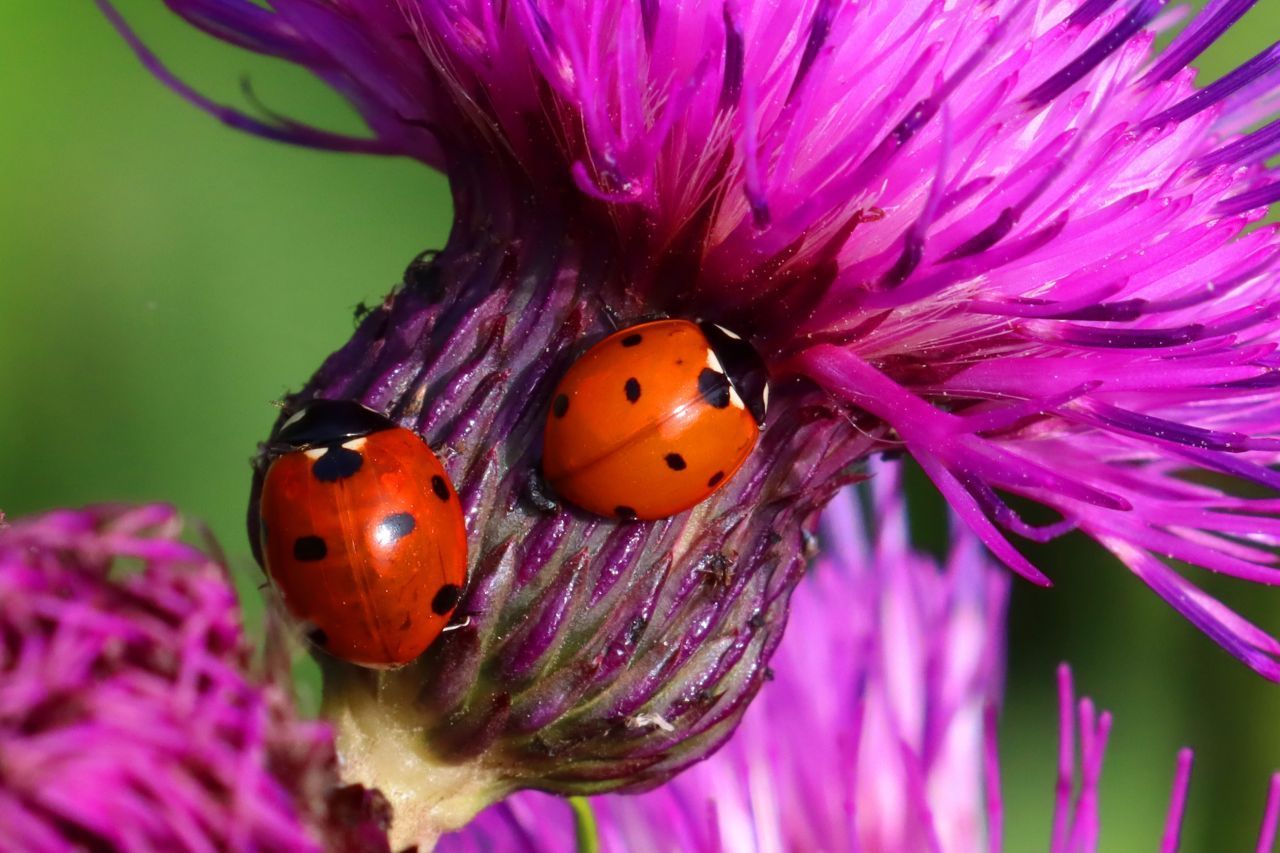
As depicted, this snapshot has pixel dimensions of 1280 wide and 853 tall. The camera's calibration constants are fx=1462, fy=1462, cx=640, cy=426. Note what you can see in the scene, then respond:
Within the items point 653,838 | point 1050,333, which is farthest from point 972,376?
point 653,838

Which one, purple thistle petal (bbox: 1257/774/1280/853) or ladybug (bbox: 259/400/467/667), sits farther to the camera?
purple thistle petal (bbox: 1257/774/1280/853)

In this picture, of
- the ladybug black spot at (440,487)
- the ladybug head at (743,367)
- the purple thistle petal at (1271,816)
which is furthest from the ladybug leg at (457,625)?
the purple thistle petal at (1271,816)

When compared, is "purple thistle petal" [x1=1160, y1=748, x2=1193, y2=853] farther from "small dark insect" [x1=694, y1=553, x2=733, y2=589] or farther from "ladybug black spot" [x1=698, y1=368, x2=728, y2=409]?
"ladybug black spot" [x1=698, y1=368, x2=728, y2=409]

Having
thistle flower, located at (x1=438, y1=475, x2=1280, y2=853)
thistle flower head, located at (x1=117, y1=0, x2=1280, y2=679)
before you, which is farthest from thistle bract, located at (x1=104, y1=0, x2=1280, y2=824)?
thistle flower, located at (x1=438, y1=475, x2=1280, y2=853)

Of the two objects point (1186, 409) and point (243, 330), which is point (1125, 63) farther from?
point (243, 330)

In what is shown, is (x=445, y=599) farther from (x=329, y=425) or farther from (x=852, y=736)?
(x=852, y=736)

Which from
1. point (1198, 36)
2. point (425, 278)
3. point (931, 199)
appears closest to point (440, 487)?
point (425, 278)
